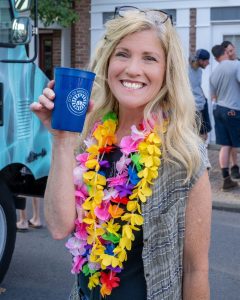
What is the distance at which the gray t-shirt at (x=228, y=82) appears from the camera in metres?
9.08

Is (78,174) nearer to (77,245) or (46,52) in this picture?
(77,245)

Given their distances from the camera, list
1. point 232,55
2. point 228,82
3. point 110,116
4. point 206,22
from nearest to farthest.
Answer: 1. point 110,116
2. point 228,82
3. point 232,55
4. point 206,22

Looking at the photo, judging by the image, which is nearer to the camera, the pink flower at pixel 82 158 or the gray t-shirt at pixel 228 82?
the pink flower at pixel 82 158

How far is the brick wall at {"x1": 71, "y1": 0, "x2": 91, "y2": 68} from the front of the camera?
44.9ft

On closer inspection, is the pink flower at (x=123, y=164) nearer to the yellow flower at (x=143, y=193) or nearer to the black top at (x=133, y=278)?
the yellow flower at (x=143, y=193)

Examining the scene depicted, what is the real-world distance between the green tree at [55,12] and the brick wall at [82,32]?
48.4 inches

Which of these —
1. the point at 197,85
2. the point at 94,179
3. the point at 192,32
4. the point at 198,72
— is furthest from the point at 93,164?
the point at 192,32

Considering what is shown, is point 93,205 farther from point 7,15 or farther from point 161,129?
point 7,15

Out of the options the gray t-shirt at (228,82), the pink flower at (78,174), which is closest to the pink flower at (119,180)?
the pink flower at (78,174)

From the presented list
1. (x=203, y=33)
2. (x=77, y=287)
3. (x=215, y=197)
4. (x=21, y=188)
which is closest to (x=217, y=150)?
(x=203, y=33)

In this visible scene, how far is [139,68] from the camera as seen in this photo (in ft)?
6.89

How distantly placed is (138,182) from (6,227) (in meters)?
2.89

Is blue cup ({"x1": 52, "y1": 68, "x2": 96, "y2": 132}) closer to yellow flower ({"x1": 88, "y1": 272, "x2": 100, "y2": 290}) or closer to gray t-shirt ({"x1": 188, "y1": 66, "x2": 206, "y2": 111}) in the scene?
yellow flower ({"x1": 88, "y1": 272, "x2": 100, "y2": 290})

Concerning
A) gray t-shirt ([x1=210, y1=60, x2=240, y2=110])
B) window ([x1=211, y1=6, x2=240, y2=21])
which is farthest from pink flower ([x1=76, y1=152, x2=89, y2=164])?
window ([x1=211, y1=6, x2=240, y2=21])
